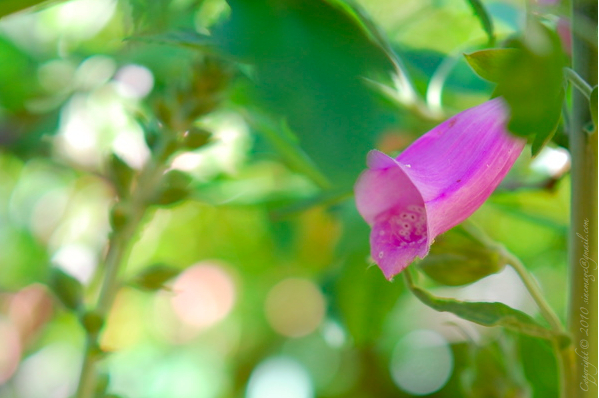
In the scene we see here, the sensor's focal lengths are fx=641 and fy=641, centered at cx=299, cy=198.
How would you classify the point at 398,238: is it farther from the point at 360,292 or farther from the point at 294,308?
the point at 294,308

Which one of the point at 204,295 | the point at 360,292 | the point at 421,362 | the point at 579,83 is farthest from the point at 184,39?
the point at 204,295

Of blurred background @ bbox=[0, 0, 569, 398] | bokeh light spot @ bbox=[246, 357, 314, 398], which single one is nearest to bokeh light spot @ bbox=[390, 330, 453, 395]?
blurred background @ bbox=[0, 0, 569, 398]

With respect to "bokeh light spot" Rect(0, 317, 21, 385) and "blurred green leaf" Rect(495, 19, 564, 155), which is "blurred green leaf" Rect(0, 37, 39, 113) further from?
"blurred green leaf" Rect(495, 19, 564, 155)

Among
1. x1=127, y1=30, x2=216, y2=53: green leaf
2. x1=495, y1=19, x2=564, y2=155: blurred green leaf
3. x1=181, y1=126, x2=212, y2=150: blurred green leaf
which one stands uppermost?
x1=495, y1=19, x2=564, y2=155: blurred green leaf

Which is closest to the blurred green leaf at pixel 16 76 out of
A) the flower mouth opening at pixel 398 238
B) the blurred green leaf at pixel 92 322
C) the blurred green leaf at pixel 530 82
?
the blurred green leaf at pixel 92 322

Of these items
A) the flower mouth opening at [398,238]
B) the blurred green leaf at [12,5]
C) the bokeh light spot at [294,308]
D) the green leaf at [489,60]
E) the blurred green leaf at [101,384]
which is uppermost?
the blurred green leaf at [12,5]

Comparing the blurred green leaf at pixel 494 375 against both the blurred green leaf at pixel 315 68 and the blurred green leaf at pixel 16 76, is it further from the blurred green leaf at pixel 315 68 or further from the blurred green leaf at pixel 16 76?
the blurred green leaf at pixel 16 76

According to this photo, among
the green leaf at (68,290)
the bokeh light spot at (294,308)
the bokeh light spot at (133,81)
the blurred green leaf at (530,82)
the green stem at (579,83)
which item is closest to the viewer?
the blurred green leaf at (530,82)

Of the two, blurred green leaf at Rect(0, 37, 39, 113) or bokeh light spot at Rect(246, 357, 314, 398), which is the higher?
blurred green leaf at Rect(0, 37, 39, 113)
